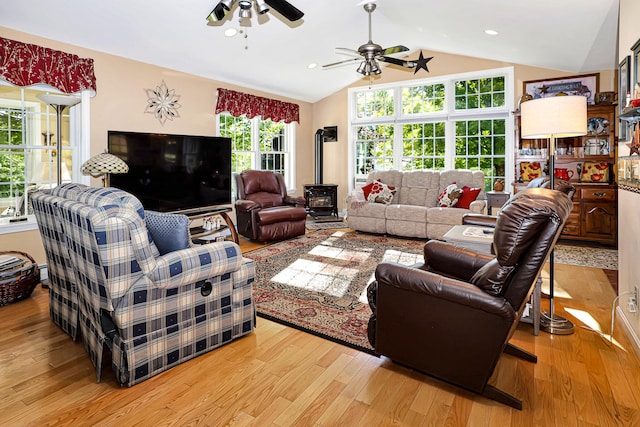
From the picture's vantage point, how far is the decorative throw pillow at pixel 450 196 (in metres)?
5.49

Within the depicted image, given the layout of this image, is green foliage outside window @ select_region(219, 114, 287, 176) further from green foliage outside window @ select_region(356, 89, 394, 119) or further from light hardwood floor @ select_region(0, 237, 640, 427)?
light hardwood floor @ select_region(0, 237, 640, 427)

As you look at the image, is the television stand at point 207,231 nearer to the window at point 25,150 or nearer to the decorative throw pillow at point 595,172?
the window at point 25,150

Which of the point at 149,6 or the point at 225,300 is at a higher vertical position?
the point at 149,6

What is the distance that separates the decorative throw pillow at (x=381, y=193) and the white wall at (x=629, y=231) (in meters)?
3.51

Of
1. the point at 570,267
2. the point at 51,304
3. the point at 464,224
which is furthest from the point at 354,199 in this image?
the point at 51,304

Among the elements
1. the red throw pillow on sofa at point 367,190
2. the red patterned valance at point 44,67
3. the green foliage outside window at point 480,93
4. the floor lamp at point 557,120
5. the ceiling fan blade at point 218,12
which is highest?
the green foliage outside window at point 480,93

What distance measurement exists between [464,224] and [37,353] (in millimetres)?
3622

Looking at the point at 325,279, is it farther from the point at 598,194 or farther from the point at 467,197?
the point at 598,194

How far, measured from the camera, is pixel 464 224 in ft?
12.7

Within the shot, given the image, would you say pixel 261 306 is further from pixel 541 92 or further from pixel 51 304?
pixel 541 92

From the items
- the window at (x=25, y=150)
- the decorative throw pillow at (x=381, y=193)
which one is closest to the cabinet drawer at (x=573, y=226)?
the decorative throw pillow at (x=381, y=193)

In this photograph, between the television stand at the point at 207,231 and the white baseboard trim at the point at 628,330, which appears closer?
the white baseboard trim at the point at 628,330

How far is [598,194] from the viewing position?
4.96 m

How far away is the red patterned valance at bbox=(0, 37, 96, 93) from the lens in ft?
11.6
